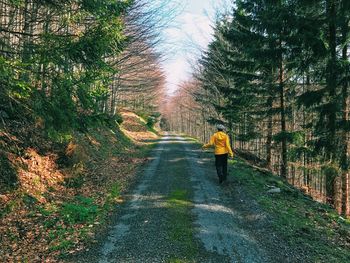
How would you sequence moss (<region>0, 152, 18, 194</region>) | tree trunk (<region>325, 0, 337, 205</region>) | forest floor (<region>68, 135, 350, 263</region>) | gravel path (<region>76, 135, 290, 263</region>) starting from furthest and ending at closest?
tree trunk (<region>325, 0, 337, 205</region>) → moss (<region>0, 152, 18, 194</region>) → forest floor (<region>68, 135, 350, 263</region>) → gravel path (<region>76, 135, 290, 263</region>)

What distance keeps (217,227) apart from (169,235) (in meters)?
1.14

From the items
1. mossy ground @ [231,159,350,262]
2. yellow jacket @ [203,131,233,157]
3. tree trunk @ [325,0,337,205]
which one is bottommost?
mossy ground @ [231,159,350,262]

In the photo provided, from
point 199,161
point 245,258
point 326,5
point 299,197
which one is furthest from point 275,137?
point 245,258

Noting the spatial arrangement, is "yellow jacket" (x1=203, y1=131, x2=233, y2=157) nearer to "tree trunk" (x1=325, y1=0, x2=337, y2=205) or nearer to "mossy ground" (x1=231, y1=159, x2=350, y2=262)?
"mossy ground" (x1=231, y1=159, x2=350, y2=262)

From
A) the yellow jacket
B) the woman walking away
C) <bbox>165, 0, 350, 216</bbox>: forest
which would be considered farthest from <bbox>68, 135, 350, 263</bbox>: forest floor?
<bbox>165, 0, 350, 216</bbox>: forest

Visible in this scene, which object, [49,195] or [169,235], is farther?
[49,195]

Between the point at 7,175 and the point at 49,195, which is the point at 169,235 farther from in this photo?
the point at 7,175

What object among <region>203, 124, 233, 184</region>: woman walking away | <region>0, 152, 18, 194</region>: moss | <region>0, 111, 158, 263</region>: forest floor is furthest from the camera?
<region>203, 124, 233, 184</region>: woman walking away

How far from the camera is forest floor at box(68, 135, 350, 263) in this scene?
582 centimetres

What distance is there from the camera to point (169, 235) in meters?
6.58

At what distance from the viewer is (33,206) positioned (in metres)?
8.02

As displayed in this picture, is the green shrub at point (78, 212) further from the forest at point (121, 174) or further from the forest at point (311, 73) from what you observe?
the forest at point (311, 73)

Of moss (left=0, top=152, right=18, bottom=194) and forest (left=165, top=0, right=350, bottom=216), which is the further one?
forest (left=165, top=0, right=350, bottom=216)

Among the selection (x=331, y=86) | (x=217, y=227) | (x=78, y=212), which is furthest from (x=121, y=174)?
(x=331, y=86)
